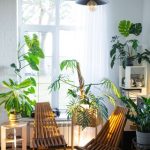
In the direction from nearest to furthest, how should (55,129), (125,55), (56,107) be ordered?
(55,129) → (125,55) → (56,107)

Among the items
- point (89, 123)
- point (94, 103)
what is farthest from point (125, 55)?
point (89, 123)

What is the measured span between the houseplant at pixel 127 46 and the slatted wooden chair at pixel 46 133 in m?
1.64

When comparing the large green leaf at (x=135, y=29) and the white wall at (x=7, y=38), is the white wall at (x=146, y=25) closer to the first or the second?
the large green leaf at (x=135, y=29)

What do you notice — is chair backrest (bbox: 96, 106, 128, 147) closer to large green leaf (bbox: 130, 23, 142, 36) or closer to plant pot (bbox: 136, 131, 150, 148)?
plant pot (bbox: 136, 131, 150, 148)

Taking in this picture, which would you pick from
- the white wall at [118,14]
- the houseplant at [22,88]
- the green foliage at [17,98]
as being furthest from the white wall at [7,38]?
the white wall at [118,14]

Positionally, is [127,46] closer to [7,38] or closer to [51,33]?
[51,33]

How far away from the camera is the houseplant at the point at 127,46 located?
4871 millimetres

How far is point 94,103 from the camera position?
15.1 feet

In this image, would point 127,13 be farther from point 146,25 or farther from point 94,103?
point 94,103

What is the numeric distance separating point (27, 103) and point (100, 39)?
69.4 inches

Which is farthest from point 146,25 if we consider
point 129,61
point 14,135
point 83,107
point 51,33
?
point 14,135

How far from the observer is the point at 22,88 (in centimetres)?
471

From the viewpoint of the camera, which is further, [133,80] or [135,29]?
[133,80]

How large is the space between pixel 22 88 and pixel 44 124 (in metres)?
1.12
